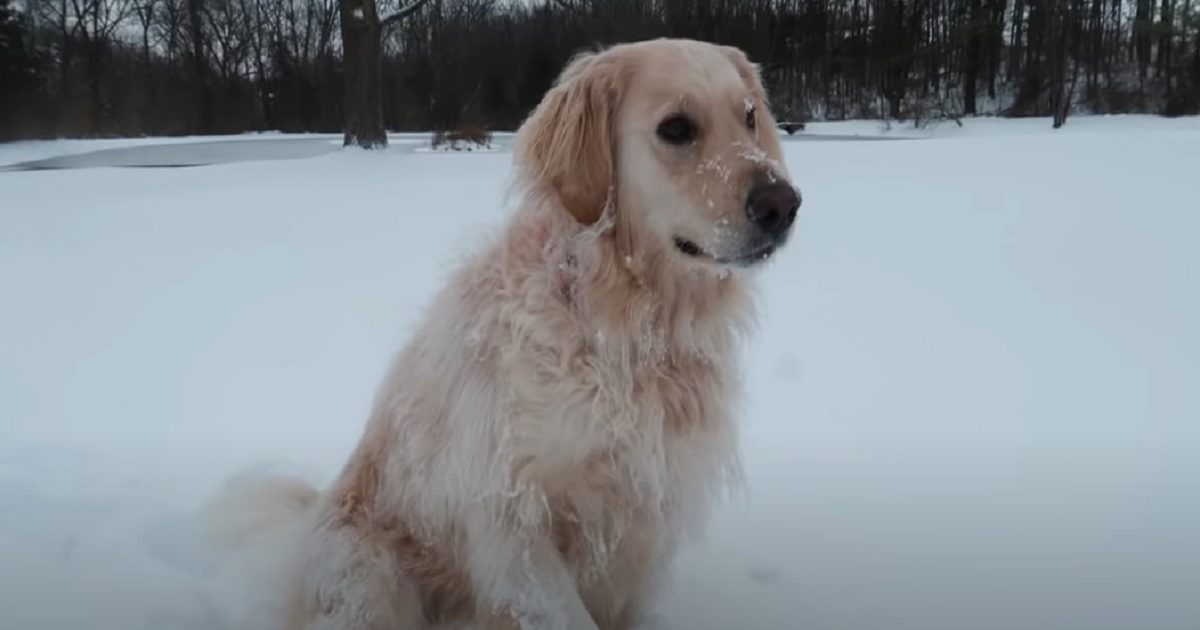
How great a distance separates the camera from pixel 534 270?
2.01 m

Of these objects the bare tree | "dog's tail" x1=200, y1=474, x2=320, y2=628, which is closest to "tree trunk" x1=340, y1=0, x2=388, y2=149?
the bare tree

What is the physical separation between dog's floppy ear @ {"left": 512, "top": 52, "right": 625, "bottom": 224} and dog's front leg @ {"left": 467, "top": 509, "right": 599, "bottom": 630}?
74 centimetres

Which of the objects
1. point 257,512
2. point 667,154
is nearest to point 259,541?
point 257,512

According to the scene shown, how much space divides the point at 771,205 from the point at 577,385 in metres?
0.57

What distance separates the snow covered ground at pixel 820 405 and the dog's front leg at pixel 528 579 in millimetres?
424

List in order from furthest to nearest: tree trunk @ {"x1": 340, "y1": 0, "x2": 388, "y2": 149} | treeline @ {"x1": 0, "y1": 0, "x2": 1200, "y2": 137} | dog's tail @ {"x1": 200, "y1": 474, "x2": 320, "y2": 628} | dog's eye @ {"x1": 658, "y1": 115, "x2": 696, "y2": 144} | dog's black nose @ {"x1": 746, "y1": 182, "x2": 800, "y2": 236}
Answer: treeline @ {"x1": 0, "y1": 0, "x2": 1200, "y2": 137} → tree trunk @ {"x1": 340, "y1": 0, "x2": 388, "y2": 149} → dog's tail @ {"x1": 200, "y1": 474, "x2": 320, "y2": 628} → dog's eye @ {"x1": 658, "y1": 115, "x2": 696, "y2": 144} → dog's black nose @ {"x1": 746, "y1": 182, "x2": 800, "y2": 236}

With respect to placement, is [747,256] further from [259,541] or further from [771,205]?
[259,541]

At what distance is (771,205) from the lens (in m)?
1.82

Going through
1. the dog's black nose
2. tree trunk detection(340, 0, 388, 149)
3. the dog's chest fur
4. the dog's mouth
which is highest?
tree trunk detection(340, 0, 388, 149)

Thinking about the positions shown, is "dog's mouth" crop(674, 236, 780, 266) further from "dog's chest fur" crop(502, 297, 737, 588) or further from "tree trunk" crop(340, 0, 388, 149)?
"tree trunk" crop(340, 0, 388, 149)

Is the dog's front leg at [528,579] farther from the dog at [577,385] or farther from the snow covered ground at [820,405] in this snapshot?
the snow covered ground at [820,405]

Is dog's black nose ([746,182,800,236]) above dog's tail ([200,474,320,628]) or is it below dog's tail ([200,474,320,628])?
above

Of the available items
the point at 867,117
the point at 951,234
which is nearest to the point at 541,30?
the point at 867,117

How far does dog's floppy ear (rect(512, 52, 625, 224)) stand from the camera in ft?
6.64
